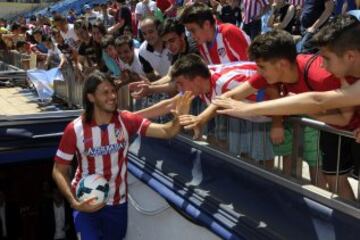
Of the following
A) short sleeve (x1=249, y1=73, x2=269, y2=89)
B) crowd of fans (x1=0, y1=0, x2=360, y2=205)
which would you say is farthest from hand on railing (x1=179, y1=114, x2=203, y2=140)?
short sleeve (x1=249, y1=73, x2=269, y2=89)

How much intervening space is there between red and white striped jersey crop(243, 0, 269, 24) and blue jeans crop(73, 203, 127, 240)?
129 inches

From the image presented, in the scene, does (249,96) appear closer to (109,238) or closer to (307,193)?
(307,193)

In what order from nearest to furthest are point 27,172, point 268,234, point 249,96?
point 268,234 → point 249,96 → point 27,172

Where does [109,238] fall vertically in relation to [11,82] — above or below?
below

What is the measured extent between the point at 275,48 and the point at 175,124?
3.19 ft

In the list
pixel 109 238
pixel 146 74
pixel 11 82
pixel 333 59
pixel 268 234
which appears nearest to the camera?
pixel 333 59

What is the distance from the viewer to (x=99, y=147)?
322 cm

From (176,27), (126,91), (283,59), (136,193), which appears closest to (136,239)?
(136,193)

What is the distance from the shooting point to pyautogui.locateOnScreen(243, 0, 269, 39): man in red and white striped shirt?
19.0ft

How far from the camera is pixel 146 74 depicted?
4.37 metres

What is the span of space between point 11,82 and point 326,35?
6784 mm

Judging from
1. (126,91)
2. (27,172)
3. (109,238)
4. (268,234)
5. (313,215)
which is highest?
(126,91)

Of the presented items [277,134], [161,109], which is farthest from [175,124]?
[277,134]

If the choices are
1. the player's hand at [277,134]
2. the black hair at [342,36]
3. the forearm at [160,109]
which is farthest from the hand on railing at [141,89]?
the black hair at [342,36]
